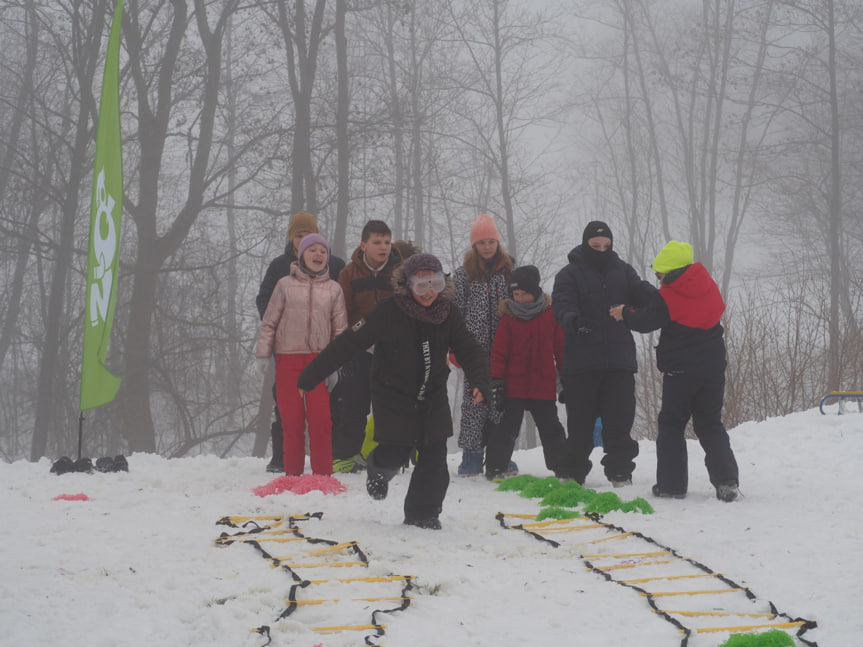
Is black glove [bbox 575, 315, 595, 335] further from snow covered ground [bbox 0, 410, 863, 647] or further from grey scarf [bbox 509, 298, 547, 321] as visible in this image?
snow covered ground [bbox 0, 410, 863, 647]

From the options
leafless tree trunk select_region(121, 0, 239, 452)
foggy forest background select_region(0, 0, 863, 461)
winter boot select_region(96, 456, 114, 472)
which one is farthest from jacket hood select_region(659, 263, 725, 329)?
leafless tree trunk select_region(121, 0, 239, 452)

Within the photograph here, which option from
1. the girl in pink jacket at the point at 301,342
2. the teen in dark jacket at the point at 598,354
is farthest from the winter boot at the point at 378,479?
the teen in dark jacket at the point at 598,354

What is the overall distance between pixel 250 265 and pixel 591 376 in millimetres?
17710

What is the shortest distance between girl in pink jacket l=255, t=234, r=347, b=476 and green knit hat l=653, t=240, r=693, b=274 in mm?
2369

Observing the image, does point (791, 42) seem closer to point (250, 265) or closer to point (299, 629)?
point (250, 265)

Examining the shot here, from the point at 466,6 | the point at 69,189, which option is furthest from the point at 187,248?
the point at 466,6

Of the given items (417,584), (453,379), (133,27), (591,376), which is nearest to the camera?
(417,584)

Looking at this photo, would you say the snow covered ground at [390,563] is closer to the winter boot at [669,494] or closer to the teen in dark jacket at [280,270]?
the winter boot at [669,494]

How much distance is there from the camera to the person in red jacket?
21.0 feet

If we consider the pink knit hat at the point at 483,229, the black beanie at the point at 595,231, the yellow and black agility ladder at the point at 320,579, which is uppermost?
the pink knit hat at the point at 483,229

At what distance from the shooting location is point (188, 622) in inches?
109

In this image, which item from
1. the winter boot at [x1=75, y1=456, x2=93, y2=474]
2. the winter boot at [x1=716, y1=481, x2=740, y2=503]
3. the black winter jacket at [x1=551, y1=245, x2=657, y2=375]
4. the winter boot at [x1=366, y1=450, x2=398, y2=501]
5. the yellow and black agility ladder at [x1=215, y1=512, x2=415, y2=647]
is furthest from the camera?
the winter boot at [x1=75, y1=456, x2=93, y2=474]

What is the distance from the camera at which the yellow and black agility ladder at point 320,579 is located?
2.85 meters

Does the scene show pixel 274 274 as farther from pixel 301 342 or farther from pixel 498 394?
pixel 498 394
